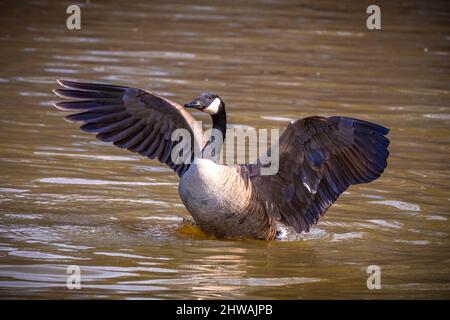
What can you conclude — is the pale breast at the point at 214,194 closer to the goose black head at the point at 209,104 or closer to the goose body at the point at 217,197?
the goose body at the point at 217,197

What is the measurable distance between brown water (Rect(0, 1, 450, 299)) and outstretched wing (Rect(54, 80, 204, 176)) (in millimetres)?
703

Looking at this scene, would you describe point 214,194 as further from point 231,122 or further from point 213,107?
point 231,122

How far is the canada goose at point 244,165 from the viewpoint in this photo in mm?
7766

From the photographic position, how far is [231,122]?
1187 cm

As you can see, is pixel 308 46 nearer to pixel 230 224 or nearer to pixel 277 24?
pixel 277 24

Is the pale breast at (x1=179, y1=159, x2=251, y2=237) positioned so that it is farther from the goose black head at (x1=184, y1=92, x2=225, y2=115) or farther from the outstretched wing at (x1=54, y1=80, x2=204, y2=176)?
the outstretched wing at (x1=54, y1=80, x2=204, y2=176)

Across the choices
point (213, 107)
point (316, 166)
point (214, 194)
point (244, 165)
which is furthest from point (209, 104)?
point (316, 166)

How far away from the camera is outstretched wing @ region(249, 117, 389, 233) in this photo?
782 centimetres

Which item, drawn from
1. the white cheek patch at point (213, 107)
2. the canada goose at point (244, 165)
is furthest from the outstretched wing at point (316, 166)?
the white cheek patch at point (213, 107)

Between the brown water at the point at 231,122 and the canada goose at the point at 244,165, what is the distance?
0.30 m

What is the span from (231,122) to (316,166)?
12.9 ft
